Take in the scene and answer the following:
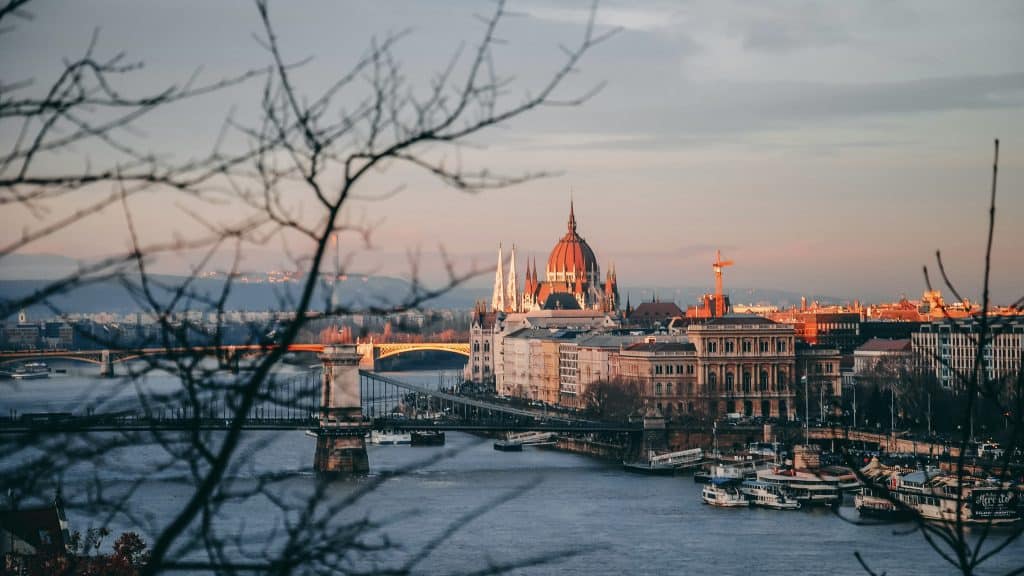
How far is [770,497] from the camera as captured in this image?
3009 cm

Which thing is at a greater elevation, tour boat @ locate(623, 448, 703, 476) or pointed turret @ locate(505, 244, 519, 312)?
pointed turret @ locate(505, 244, 519, 312)

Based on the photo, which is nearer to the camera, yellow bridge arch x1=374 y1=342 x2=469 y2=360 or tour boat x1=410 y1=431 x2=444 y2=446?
tour boat x1=410 y1=431 x2=444 y2=446

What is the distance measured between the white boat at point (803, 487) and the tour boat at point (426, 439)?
1213 cm

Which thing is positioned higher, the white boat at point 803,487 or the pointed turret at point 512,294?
the pointed turret at point 512,294

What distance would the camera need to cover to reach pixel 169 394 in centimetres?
326

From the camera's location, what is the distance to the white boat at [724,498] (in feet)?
96.3

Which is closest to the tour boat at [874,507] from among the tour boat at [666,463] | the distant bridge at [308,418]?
the distant bridge at [308,418]

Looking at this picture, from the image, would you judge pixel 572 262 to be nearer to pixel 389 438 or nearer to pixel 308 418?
pixel 389 438

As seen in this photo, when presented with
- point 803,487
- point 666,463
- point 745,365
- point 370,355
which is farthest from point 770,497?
point 370,355

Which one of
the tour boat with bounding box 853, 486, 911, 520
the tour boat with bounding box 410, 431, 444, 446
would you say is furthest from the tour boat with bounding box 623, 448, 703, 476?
the tour boat with bounding box 853, 486, 911, 520

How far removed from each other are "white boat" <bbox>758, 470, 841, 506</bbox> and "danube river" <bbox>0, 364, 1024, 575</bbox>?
518mm

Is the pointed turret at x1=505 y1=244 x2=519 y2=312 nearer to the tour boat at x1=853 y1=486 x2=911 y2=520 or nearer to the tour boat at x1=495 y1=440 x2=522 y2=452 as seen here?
the tour boat at x1=495 y1=440 x2=522 y2=452

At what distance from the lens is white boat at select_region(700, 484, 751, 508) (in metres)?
29.3

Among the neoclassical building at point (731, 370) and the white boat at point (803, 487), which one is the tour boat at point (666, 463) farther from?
the neoclassical building at point (731, 370)
